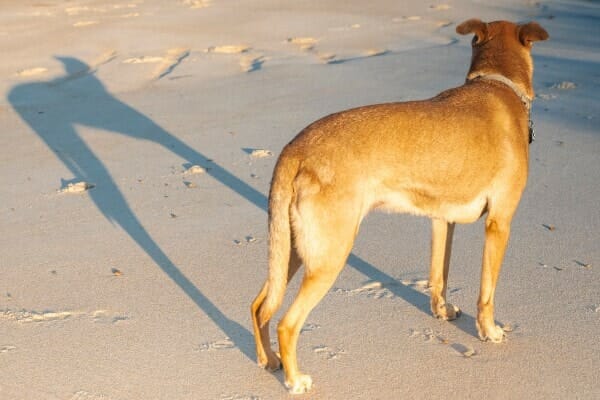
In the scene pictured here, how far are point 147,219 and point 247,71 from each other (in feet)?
19.2

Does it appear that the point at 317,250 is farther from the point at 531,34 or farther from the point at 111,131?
the point at 111,131

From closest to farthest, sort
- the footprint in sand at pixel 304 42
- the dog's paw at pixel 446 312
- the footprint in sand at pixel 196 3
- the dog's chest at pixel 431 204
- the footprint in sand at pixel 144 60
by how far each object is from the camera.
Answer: the dog's chest at pixel 431 204 < the dog's paw at pixel 446 312 < the footprint in sand at pixel 144 60 < the footprint in sand at pixel 304 42 < the footprint in sand at pixel 196 3

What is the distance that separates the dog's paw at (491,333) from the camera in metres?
4.82

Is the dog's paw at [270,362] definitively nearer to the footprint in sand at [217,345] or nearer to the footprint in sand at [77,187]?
the footprint in sand at [217,345]

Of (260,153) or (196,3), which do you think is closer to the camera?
(260,153)

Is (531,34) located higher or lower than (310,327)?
higher

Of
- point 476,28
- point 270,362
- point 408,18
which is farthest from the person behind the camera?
point 408,18

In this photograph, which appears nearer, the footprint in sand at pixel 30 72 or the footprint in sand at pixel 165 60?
the footprint in sand at pixel 165 60

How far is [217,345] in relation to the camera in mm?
4852

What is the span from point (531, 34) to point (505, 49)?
0.18 m

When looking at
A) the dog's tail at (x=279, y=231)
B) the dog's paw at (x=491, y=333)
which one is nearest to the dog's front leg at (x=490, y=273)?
the dog's paw at (x=491, y=333)

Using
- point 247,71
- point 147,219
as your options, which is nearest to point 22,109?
point 247,71

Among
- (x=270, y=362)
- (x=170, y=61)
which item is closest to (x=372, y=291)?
(x=270, y=362)

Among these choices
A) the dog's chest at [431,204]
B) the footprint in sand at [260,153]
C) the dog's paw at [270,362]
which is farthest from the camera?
the footprint in sand at [260,153]
